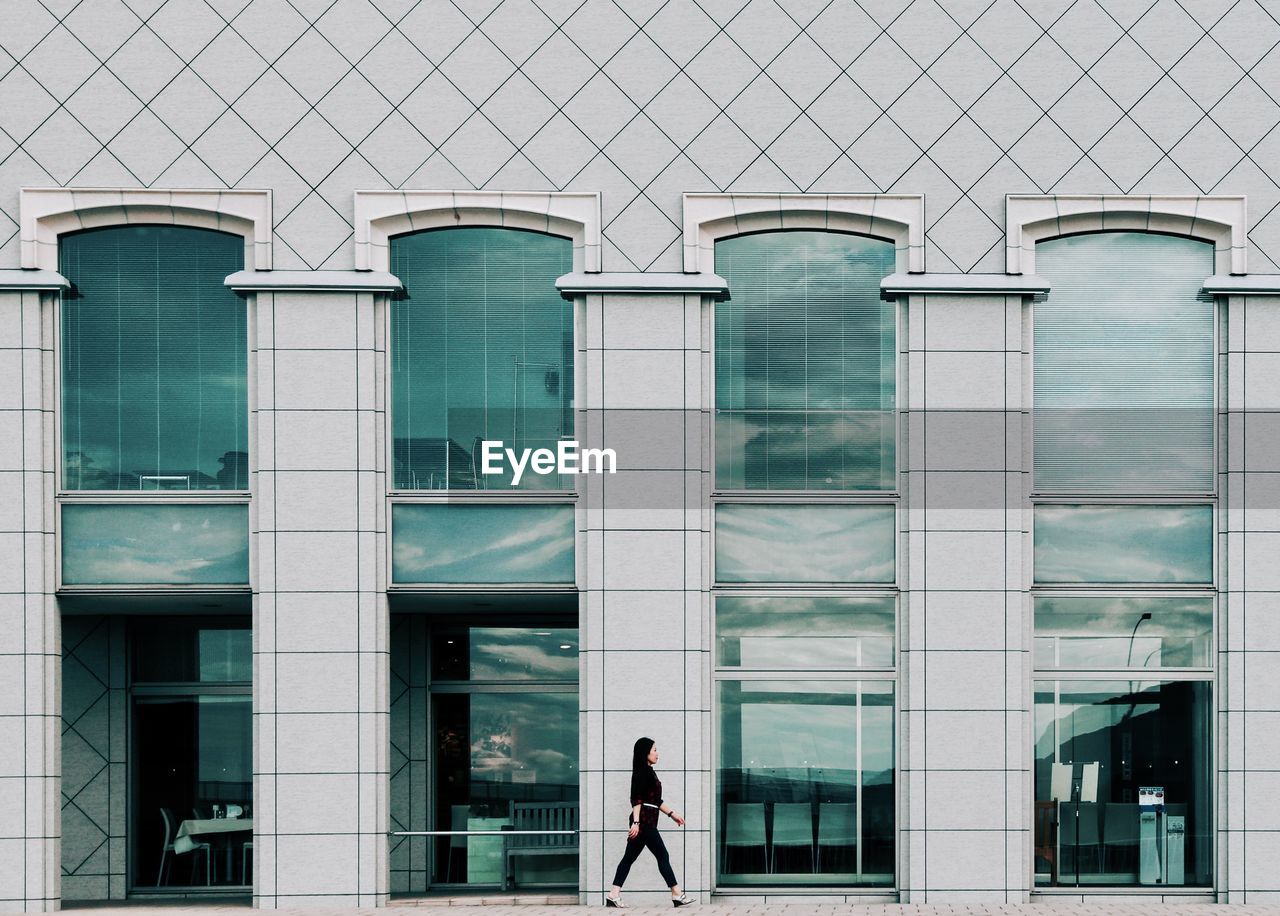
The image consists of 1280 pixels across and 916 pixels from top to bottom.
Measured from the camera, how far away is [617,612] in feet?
48.5

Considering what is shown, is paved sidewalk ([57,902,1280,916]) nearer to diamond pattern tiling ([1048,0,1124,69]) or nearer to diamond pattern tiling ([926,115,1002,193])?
diamond pattern tiling ([926,115,1002,193])

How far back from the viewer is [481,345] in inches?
604

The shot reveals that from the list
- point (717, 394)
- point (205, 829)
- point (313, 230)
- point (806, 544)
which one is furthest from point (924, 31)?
point (205, 829)

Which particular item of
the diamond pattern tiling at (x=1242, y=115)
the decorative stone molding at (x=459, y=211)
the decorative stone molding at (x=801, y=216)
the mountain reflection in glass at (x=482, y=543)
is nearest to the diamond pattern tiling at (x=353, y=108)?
the decorative stone molding at (x=459, y=211)

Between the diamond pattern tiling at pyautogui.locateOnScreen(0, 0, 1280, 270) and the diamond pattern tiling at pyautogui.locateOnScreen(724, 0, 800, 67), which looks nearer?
the diamond pattern tiling at pyautogui.locateOnScreen(0, 0, 1280, 270)

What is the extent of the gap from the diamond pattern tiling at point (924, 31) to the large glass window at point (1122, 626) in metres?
3.14

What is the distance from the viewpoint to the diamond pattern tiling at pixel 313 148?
15.0 meters

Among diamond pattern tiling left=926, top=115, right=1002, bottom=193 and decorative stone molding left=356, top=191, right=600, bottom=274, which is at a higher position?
diamond pattern tiling left=926, top=115, right=1002, bottom=193

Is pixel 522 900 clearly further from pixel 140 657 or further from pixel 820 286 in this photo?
pixel 820 286

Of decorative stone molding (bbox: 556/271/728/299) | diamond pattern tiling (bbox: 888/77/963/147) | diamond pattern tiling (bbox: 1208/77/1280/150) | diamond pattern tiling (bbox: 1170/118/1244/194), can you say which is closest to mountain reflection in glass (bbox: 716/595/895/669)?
decorative stone molding (bbox: 556/271/728/299)

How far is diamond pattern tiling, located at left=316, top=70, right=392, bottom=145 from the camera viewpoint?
15.1 meters

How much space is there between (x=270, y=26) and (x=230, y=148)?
1.34 metres

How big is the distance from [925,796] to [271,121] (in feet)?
31.3

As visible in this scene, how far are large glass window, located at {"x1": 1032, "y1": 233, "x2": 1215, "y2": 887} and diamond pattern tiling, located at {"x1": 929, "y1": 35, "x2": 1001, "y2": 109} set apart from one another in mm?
2600
